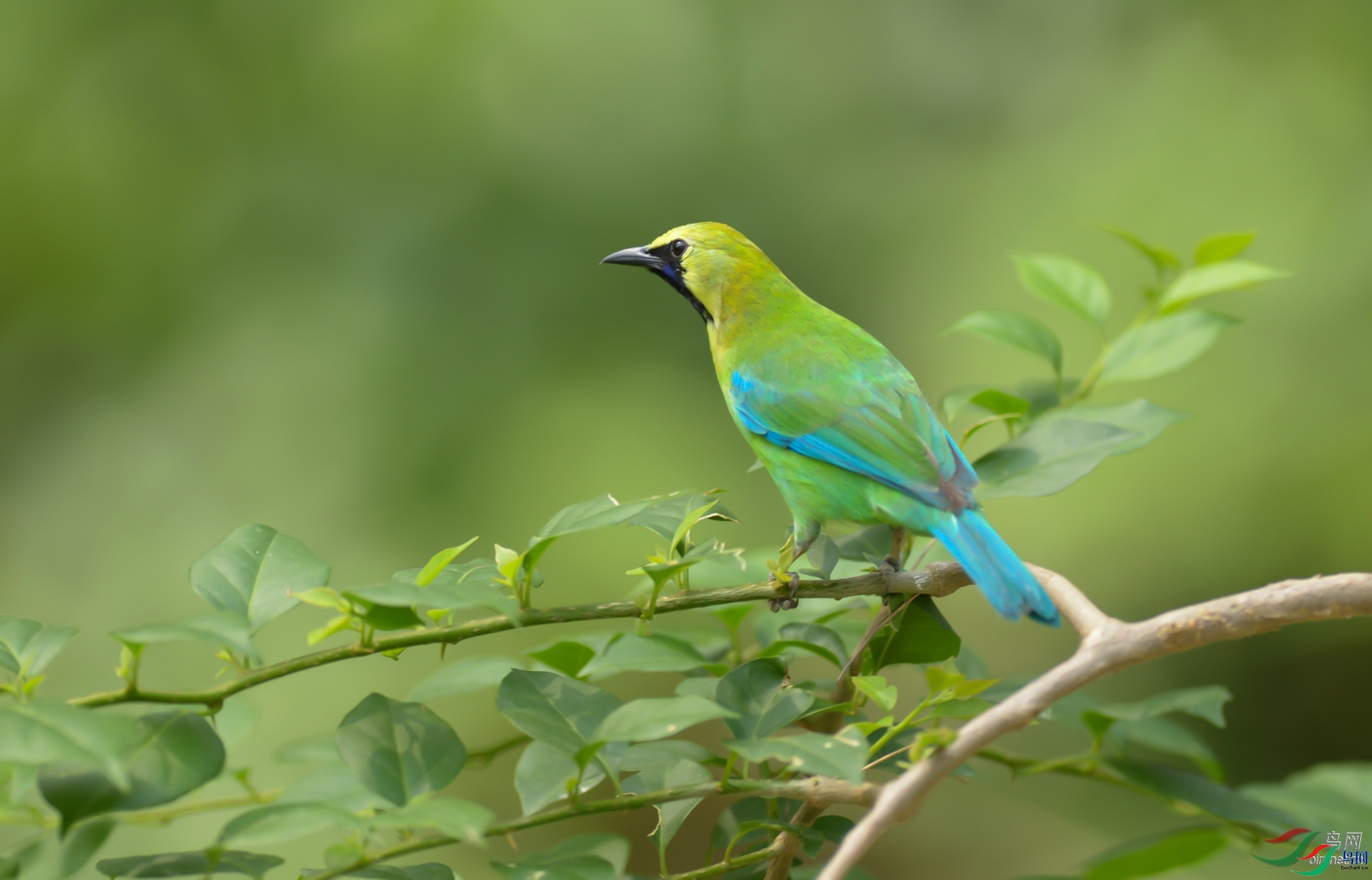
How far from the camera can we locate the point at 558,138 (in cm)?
511

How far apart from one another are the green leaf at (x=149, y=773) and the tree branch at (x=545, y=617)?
51 millimetres

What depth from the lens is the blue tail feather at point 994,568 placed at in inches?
61.2

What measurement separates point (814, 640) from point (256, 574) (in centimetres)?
84

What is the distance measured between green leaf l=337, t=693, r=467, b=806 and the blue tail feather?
822 millimetres

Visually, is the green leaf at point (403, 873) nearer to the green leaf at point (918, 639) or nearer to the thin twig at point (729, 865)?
the thin twig at point (729, 865)

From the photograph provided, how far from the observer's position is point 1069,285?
87.6 inches

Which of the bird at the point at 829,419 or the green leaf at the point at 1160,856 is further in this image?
the bird at the point at 829,419

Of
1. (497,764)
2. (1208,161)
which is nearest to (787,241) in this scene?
(1208,161)

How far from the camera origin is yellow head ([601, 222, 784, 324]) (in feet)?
8.87

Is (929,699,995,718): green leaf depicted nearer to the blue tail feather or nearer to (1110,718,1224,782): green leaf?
the blue tail feather

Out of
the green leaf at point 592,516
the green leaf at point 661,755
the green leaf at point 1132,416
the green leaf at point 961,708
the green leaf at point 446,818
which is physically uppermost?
the green leaf at point 592,516

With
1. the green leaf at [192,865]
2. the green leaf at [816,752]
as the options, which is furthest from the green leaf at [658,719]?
the green leaf at [192,865]

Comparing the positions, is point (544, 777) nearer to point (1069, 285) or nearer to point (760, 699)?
point (760, 699)

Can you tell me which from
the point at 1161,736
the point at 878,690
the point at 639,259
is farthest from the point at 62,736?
the point at 639,259
